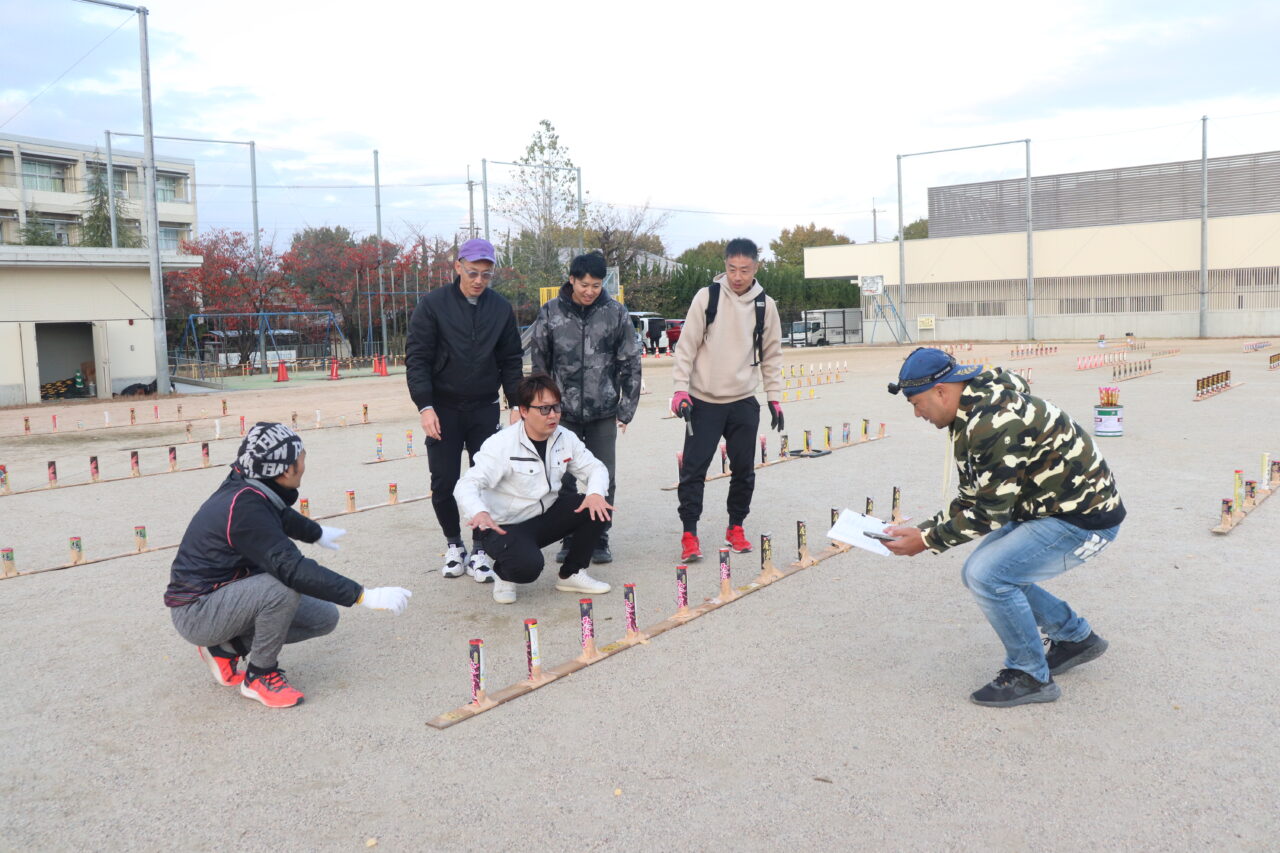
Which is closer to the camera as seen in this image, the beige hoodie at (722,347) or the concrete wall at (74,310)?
the beige hoodie at (722,347)

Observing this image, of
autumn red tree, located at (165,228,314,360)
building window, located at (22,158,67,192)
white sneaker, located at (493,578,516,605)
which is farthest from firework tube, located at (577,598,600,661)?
building window, located at (22,158,67,192)

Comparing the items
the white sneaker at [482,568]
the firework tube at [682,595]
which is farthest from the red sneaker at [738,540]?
the white sneaker at [482,568]

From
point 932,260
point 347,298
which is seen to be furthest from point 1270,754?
point 932,260

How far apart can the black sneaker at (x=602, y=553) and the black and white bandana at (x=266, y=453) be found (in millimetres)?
2817

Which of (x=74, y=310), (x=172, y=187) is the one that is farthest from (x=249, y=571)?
(x=172, y=187)

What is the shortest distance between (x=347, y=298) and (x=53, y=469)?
110 ft

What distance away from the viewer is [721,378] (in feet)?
22.6

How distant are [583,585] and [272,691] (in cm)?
217

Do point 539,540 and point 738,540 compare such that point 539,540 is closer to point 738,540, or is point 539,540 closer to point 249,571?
point 738,540

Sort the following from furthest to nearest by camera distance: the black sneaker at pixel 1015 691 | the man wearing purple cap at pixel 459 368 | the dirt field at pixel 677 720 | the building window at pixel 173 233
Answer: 1. the building window at pixel 173 233
2. the man wearing purple cap at pixel 459 368
3. the black sneaker at pixel 1015 691
4. the dirt field at pixel 677 720

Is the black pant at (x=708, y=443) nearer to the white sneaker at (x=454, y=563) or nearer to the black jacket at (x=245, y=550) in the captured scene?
the white sneaker at (x=454, y=563)

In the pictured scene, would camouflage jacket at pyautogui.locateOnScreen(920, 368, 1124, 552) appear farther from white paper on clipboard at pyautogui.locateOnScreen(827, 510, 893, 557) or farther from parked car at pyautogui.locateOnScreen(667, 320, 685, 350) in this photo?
parked car at pyautogui.locateOnScreen(667, 320, 685, 350)

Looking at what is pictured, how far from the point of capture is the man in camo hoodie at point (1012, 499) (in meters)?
4.04

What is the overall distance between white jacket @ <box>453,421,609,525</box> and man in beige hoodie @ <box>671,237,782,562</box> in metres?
0.90
